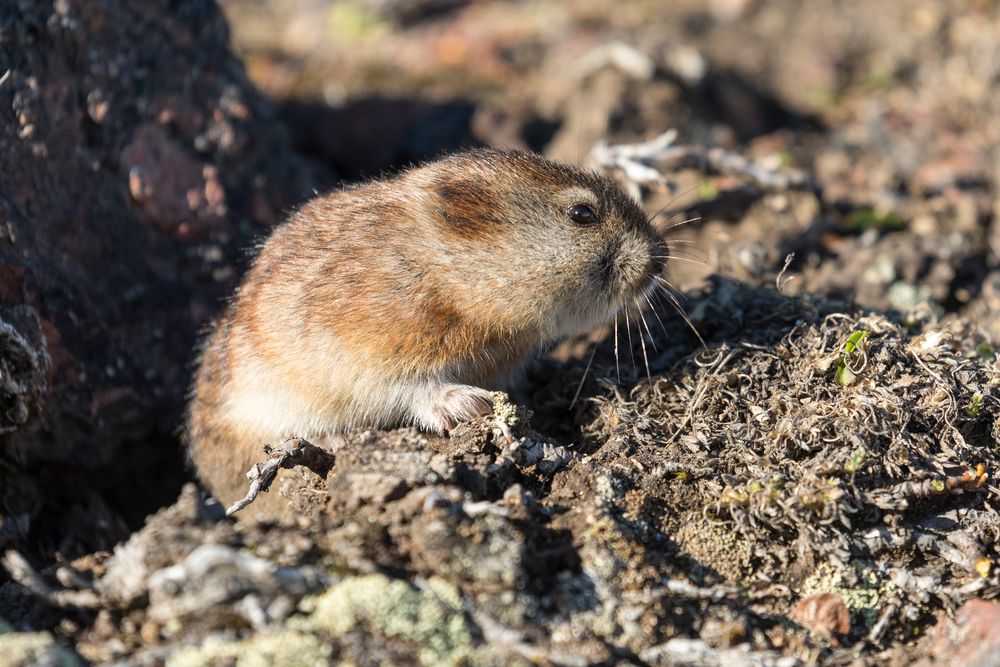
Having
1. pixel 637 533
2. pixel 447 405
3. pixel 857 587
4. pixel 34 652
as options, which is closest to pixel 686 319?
pixel 447 405

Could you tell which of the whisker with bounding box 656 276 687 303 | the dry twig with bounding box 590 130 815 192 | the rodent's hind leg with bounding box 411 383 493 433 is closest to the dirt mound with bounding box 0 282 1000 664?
the rodent's hind leg with bounding box 411 383 493 433

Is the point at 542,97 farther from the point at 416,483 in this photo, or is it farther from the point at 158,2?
the point at 416,483

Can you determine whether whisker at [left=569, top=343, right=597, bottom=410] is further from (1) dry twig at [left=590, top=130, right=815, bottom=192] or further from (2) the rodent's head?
(1) dry twig at [left=590, top=130, right=815, bottom=192]

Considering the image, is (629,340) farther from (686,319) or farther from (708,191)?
(708,191)

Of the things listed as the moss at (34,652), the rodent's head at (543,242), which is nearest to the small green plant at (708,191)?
the rodent's head at (543,242)

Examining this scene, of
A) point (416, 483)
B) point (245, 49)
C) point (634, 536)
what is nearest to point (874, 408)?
point (634, 536)

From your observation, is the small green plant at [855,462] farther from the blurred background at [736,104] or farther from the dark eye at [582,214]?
the blurred background at [736,104]

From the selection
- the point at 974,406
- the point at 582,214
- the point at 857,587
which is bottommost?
the point at 857,587
